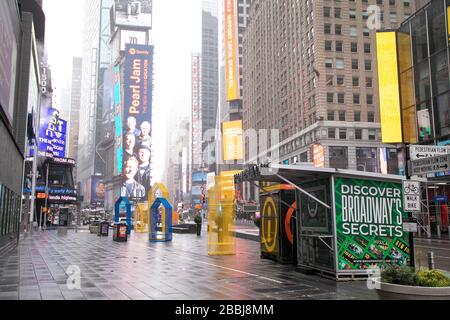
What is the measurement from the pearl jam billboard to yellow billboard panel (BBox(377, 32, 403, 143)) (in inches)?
3892

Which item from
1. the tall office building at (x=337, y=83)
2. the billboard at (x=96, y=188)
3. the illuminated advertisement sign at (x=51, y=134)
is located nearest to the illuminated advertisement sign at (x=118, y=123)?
the billboard at (x=96, y=188)

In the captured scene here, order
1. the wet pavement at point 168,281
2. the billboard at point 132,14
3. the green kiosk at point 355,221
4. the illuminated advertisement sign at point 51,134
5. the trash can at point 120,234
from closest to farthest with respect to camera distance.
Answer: the wet pavement at point 168,281
the green kiosk at point 355,221
the trash can at point 120,234
the illuminated advertisement sign at point 51,134
the billboard at point 132,14

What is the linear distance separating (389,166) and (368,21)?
2551 cm

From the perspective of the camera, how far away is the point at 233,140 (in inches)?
4806

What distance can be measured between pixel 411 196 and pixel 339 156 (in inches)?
2424

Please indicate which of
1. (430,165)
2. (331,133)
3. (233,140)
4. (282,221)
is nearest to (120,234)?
(282,221)

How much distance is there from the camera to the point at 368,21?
76188mm

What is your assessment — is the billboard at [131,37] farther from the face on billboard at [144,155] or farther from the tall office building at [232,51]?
the face on billboard at [144,155]

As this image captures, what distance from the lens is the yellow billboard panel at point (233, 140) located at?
399ft

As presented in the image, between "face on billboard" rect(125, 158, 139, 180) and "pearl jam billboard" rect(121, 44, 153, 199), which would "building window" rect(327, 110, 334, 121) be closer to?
"pearl jam billboard" rect(121, 44, 153, 199)

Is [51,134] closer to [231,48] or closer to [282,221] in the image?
[231,48]

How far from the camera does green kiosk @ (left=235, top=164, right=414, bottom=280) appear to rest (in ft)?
42.1

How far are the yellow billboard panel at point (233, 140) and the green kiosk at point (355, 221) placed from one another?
4239 inches

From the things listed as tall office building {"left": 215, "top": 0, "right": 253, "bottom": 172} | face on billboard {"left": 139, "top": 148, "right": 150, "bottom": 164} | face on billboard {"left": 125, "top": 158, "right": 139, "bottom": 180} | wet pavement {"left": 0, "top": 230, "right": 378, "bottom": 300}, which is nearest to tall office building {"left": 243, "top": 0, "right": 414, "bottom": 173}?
tall office building {"left": 215, "top": 0, "right": 253, "bottom": 172}
